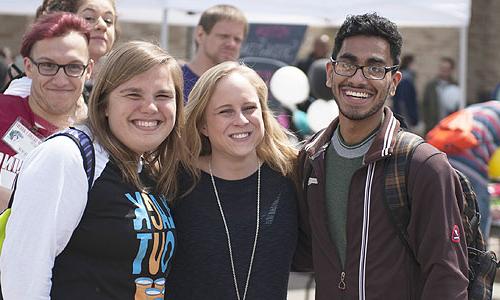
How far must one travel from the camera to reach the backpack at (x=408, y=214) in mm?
2693

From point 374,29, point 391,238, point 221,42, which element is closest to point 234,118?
point 374,29

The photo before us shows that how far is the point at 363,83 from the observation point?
9.35 ft

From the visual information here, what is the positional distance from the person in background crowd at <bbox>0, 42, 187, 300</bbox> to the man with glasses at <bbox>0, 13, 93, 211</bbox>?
0.59m

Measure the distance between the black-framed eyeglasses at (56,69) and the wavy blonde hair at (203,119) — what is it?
504mm

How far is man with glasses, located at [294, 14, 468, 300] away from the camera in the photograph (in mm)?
2635

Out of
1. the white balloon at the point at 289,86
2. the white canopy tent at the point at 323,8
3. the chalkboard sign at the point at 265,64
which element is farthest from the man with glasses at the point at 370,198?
the chalkboard sign at the point at 265,64

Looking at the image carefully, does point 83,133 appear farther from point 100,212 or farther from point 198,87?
point 198,87

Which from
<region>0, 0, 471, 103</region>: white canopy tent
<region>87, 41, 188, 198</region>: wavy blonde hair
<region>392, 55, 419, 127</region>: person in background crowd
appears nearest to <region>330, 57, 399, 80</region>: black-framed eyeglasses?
<region>87, 41, 188, 198</region>: wavy blonde hair

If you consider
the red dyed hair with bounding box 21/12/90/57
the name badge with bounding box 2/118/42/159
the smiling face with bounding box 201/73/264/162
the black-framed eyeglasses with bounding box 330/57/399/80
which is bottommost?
the name badge with bounding box 2/118/42/159

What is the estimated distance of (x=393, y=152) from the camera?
2.74 m

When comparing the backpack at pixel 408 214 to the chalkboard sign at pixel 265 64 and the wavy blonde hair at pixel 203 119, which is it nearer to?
the wavy blonde hair at pixel 203 119

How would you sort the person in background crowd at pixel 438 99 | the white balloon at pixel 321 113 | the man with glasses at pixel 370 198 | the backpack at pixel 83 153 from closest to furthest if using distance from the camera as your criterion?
the backpack at pixel 83 153, the man with glasses at pixel 370 198, the white balloon at pixel 321 113, the person in background crowd at pixel 438 99

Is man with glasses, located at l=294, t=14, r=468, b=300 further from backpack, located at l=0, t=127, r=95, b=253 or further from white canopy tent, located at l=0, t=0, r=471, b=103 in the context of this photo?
white canopy tent, located at l=0, t=0, r=471, b=103

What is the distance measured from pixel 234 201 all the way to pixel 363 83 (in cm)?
64
